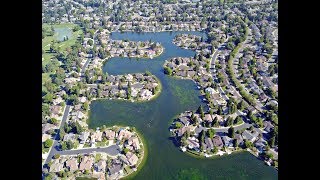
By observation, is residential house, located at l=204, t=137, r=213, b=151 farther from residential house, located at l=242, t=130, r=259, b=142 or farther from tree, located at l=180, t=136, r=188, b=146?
residential house, located at l=242, t=130, r=259, b=142

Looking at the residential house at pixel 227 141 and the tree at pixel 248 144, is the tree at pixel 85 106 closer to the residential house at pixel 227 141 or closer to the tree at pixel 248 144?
the residential house at pixel 227 141

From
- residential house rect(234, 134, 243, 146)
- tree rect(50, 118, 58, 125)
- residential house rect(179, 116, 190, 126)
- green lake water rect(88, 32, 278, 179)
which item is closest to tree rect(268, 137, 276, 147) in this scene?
green lake water rect(88, 32, 278, 179)

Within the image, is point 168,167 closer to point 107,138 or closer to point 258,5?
point 107,138

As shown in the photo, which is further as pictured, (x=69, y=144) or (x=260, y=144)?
(x=260, y=144)

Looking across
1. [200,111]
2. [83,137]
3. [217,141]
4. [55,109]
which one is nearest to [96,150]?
[83,137]

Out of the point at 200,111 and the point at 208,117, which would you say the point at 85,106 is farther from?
the point at 208,117
